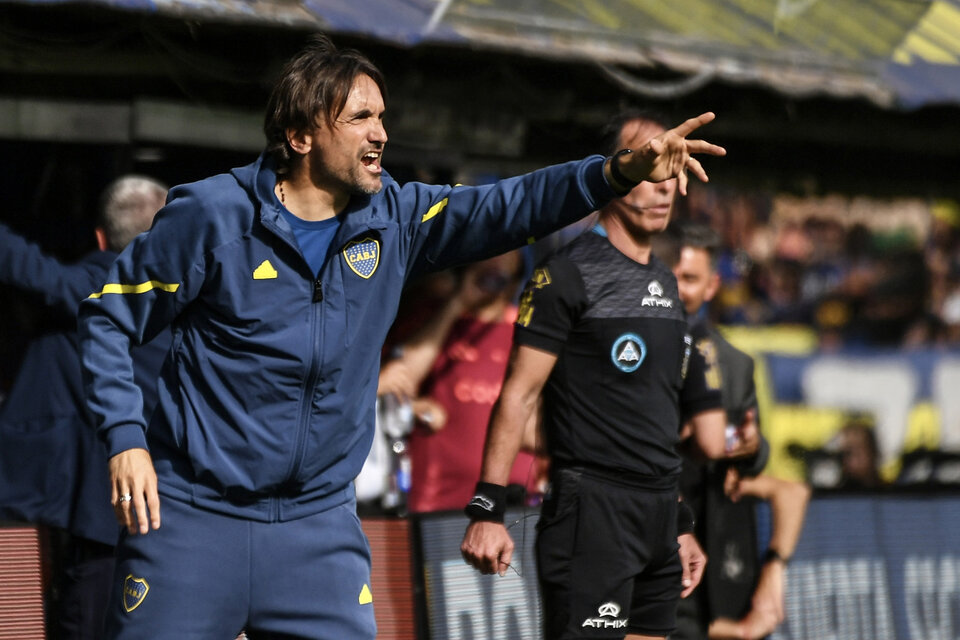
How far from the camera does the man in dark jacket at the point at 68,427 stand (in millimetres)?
5668

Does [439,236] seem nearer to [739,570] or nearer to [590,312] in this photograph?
[590,312]

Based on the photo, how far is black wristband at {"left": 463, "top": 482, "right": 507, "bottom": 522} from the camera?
4.66 meters

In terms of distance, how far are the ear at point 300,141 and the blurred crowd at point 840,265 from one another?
5972 mm

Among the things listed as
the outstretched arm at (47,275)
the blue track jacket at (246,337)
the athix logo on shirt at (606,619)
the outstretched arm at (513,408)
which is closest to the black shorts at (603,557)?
the athix logo on shirt at (606,619)

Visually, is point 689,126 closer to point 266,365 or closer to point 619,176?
point 619,176

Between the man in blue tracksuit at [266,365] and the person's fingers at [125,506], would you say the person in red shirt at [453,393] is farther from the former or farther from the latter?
the person's fingers at [125,506]

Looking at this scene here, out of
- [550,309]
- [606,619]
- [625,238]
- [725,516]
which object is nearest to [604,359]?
[550,309]

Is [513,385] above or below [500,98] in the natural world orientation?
below

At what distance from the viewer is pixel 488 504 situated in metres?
4.67

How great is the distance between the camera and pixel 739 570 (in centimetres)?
655

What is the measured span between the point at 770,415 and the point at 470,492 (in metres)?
3.77

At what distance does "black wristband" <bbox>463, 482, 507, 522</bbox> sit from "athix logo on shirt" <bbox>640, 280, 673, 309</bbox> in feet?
2.68

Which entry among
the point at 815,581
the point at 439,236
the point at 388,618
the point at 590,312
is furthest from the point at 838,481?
the point at 439,236

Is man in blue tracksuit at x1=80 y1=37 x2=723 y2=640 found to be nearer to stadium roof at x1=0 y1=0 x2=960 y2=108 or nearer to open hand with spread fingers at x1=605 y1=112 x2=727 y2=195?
open hand with spread fingers at x1=605 y1=112 x2=727 y2=195
